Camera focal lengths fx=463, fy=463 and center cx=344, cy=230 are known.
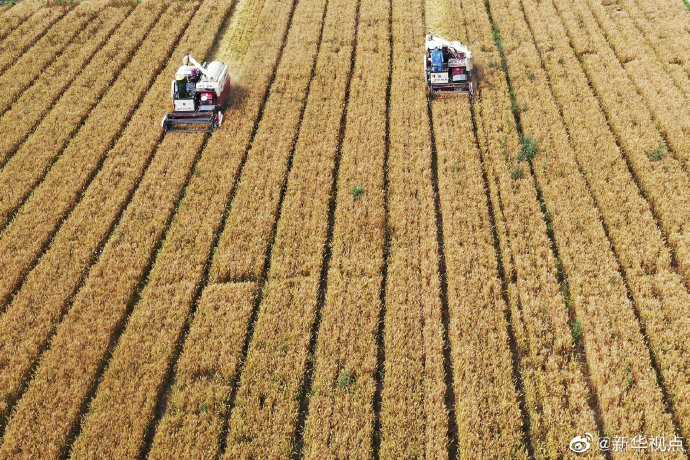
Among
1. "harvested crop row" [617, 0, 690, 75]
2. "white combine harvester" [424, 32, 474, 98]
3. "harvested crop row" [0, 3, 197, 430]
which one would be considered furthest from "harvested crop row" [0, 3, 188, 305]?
"harvested crop row" [617, 0, 690, 75]

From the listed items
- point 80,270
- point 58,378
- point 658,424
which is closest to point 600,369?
point 658,424

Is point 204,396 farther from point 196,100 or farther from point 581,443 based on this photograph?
point 196,100

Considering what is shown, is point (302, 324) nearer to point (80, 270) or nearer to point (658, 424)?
point (80, 270)

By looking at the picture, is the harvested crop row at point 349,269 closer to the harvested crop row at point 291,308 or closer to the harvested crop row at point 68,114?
the harvested crop row at point 291,308

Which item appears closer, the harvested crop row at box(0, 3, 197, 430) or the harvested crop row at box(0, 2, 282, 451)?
the harvested crop row at box(0, 2, 282, 451)

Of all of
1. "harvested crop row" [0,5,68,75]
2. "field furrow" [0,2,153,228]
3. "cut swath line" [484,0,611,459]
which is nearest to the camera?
"cut swath line" [484,0,611,459]

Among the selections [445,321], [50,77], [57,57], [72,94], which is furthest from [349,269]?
[57,57]

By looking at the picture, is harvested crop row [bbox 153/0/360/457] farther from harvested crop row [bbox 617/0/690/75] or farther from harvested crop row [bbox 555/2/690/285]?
harvested crop row [bbox 617/0/690/75]

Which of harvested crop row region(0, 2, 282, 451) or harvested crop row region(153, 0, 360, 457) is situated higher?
harvested crop row region(153, 0, 360, 457)
